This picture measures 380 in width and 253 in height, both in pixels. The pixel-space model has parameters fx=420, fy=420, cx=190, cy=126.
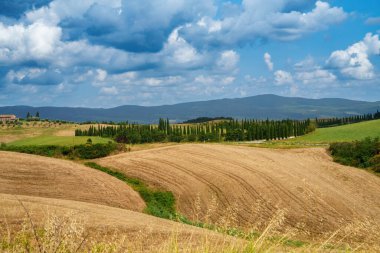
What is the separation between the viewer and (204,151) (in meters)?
61.2

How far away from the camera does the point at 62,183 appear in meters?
38.7

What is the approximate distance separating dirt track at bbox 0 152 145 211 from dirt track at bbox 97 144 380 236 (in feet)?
17.8

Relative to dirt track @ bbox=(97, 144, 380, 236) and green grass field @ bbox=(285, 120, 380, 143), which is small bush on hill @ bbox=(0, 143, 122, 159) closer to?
dirt track @ bbox=(97, 144, 380, 236)

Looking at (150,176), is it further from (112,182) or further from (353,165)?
(353,165)

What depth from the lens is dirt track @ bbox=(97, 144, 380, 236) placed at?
38219mm

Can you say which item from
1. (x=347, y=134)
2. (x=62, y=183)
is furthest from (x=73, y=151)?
(x=347, y=134)

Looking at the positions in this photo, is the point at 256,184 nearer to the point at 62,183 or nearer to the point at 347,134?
the point at 62,183

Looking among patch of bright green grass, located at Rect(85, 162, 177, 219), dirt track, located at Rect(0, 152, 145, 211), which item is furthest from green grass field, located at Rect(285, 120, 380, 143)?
dirt track, located at Rect(0, 152, 145, 211)

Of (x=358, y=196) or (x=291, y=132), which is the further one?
(x=291, y=132)

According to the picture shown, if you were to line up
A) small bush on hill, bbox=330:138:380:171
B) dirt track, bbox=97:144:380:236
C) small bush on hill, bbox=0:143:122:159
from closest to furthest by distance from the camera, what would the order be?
Result: dirt track, bbox=97:144:380:236, small bush on hill, bbox=0:143:122:159, small bush on hill, bbox=330:138:380:171

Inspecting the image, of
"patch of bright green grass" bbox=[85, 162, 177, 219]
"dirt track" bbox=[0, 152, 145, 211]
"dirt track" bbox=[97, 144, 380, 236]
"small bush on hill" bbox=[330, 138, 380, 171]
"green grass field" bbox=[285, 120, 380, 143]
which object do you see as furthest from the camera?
"green grass field" bbox=[285, 120, 380, 143]

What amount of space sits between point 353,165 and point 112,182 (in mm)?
49017

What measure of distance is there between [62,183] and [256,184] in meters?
19.9

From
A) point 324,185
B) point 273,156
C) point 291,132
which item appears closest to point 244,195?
point 324,185
